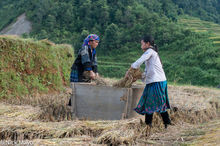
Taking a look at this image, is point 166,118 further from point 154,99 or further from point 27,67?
point 27,67

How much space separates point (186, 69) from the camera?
23.9 metres

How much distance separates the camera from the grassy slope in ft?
17.5

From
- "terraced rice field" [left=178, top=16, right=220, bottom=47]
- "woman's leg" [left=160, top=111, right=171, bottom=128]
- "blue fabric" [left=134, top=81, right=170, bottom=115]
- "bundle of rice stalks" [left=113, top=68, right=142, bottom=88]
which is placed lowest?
"woman's leg" [left=160, top=111, right=171, bottom=128]

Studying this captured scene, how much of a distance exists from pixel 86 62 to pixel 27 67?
8.86 feet

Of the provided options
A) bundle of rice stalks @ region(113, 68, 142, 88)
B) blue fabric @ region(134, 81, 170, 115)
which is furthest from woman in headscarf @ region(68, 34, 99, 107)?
blue fabric @ region(134, 81, 170, 115)

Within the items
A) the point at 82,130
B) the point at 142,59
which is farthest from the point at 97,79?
the point at 82,130

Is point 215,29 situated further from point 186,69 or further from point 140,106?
point 140,106

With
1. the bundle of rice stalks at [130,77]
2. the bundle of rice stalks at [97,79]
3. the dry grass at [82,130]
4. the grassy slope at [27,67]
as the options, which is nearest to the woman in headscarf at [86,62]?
the bundle of rice stalks at [97,79]

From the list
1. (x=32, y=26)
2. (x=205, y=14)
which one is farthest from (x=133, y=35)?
(x=205, y=14)

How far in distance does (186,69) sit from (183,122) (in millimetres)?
20614

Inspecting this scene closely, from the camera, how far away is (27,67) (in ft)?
20.0

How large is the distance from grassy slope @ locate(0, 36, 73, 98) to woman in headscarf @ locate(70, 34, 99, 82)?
1847mm

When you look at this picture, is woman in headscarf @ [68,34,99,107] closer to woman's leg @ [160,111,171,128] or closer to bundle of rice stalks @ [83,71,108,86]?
bundle of rice stalks @ [83,71,108,86]

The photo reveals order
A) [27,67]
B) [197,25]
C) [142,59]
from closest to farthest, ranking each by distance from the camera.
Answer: [142,59]
[27,67]
[197,25]
